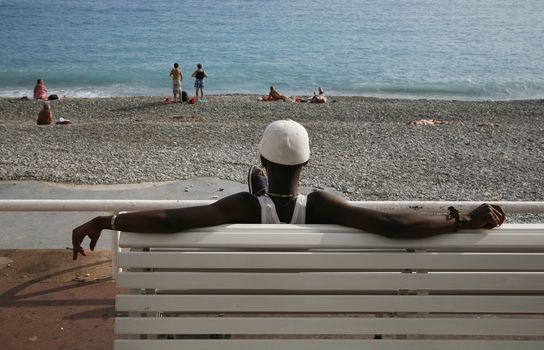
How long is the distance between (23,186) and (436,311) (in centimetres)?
756

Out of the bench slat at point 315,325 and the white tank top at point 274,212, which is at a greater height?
the white tank top at point 274,212

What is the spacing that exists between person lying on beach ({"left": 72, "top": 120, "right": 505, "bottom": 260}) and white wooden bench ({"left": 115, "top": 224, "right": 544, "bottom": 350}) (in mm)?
47

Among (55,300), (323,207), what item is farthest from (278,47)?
(323,207)

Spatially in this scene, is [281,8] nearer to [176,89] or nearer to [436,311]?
[176,89]

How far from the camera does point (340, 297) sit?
8.20 ft

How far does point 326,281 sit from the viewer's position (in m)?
2.48

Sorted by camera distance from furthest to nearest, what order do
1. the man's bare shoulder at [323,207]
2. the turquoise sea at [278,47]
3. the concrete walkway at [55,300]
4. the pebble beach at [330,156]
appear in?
1. the turquoise sea at [278,47]
2. the pebble beach at [330,156]
3. the concrete walkway at [55,300]
4. the man's bare shoulder at [323,207]

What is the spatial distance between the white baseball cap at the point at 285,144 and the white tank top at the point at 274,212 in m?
0.18

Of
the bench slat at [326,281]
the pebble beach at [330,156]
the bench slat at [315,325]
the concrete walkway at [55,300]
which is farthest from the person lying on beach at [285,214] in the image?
the pebble beach at [330,156]

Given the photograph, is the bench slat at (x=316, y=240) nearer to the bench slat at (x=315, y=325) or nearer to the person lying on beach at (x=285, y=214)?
the person lying on beach at (x=285, y=214)

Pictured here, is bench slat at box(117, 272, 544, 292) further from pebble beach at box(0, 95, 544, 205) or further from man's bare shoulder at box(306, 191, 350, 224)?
pebble beach at box(0, 95, 544, 205)

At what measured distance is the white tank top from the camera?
2.76 metres

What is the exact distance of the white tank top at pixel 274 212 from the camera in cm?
276

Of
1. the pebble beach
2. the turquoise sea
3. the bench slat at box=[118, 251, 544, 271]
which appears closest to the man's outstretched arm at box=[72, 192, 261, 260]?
the bench slat at box=[118, 251, 544, 271]
